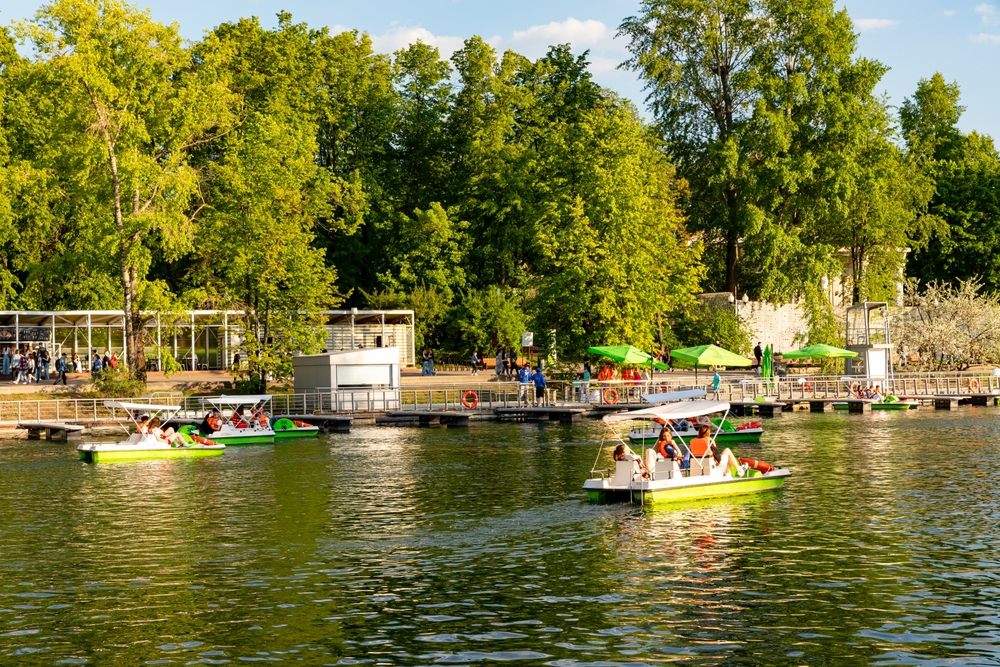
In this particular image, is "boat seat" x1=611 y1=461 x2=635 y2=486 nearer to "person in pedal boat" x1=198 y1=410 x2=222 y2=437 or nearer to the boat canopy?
the boat canopy

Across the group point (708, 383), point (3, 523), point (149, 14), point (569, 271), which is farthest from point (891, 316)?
point (3, 523)

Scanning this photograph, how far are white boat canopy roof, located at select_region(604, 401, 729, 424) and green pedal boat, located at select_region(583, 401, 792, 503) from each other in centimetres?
4

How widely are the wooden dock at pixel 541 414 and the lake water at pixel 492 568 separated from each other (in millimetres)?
19267

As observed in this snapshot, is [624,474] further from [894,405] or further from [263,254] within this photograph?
[263,254]

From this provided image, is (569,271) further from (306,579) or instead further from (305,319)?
(306,579)

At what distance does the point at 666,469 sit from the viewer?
3019 centimetres

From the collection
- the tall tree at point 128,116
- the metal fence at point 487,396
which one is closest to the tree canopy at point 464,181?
the tall tree at point 128,116

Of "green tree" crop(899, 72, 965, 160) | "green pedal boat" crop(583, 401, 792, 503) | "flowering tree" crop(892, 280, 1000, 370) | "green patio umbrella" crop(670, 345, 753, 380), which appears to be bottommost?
"green pedal boat" crop(583, 401, 792, 503)

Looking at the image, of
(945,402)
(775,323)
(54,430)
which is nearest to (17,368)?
(54,430)

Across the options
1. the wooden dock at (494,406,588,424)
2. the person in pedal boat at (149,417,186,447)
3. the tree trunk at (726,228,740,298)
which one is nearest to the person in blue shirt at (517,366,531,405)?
the wooden dock at (494,406,588,424)

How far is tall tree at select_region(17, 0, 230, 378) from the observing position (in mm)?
60094

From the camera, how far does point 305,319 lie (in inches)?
2621

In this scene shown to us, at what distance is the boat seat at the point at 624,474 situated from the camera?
2941 cm

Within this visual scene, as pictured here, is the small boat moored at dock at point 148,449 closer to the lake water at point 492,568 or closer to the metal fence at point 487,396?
the lake water at point 492,568
